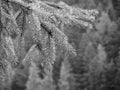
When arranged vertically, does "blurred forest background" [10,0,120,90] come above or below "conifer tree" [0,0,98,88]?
below

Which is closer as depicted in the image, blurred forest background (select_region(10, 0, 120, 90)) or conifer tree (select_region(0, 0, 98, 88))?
conifer tree (select_region(0, 0, 98, 88))

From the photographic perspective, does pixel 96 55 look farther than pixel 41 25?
Yes

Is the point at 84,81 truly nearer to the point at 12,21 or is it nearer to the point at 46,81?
the point at 46,81

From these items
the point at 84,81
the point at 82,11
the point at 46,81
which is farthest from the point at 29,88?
the point at 82,11

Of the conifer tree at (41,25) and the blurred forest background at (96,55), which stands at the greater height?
the conifer tree at (41,25)

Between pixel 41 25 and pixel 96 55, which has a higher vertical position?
pixel 41 25

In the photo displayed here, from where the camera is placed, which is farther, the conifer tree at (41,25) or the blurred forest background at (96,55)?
the blurred forest background at (96,55)

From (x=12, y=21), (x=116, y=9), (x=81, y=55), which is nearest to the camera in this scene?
(x=12, y=21)

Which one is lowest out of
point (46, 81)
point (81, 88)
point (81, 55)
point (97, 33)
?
point (81, 88)
